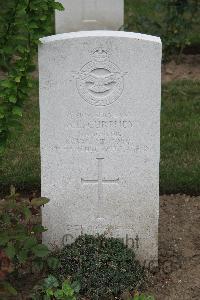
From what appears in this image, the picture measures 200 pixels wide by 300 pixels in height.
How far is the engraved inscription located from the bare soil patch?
1.09m

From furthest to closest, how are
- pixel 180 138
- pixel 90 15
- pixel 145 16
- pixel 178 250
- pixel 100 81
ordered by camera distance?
pixel 145 16, pixel 90 15, pixel 180 138, pixel 178 250, pixel 100 81

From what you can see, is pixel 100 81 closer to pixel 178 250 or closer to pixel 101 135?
pixel 101 135

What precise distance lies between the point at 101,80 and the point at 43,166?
0.60 m

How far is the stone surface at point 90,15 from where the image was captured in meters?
7.41

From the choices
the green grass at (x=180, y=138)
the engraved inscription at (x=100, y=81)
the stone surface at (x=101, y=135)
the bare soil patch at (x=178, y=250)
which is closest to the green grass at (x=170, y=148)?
the green grass at (x=180, y=138)

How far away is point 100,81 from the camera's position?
4215mm

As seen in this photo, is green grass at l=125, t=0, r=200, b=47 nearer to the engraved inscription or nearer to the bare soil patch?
the bare soil patch

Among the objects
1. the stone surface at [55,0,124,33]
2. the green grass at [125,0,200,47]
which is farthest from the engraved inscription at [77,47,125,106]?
the green grass at [125,0,200,47]

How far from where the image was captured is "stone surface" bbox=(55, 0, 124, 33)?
7.41 metres

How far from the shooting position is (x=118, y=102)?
4.23 metres

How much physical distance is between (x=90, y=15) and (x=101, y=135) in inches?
136

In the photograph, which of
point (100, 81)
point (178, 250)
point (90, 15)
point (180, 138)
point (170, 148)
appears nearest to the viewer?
point (100, 81)

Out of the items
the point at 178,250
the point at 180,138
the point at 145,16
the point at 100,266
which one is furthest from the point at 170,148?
the point at 145,16

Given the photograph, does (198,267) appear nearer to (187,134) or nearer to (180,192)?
(180,192)
